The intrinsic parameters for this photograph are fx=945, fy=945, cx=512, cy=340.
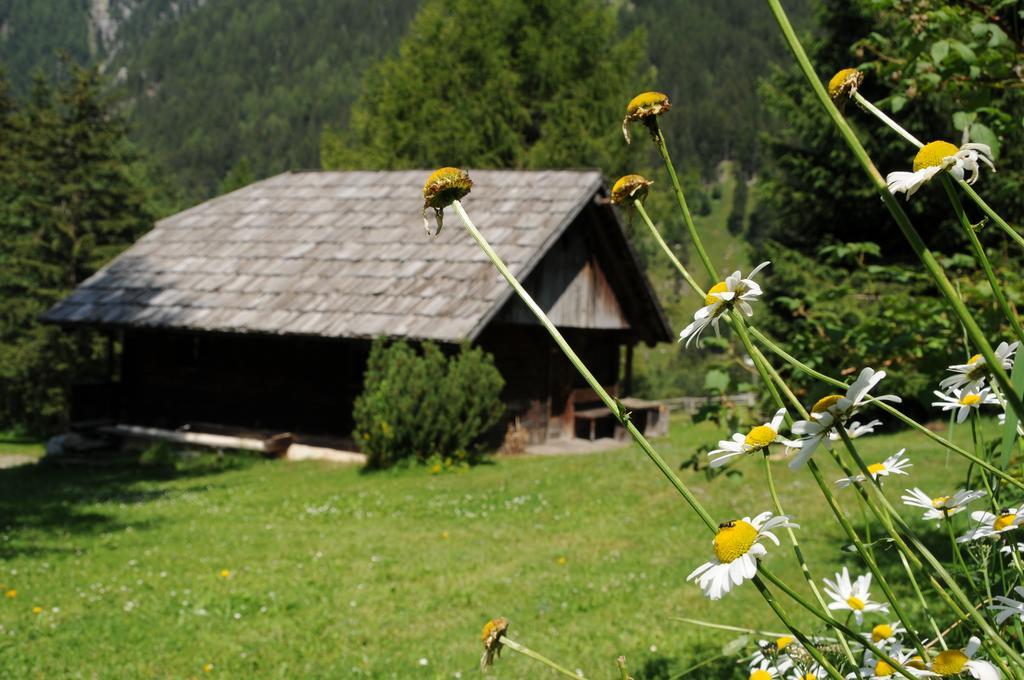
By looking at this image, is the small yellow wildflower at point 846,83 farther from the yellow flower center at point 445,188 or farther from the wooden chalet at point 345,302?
the wooden chalet at point 345,302

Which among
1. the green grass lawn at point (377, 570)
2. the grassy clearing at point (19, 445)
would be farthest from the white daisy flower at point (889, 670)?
the grassy clearing at point (19, 445)

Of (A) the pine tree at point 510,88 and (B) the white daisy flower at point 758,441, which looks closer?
(B) the white daisy flower at point 758,441

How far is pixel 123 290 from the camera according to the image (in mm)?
15703

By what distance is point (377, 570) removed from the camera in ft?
22.9

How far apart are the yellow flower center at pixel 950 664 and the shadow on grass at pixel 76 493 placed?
26.3 feet

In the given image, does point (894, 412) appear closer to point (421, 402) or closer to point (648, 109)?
point (648, 109)

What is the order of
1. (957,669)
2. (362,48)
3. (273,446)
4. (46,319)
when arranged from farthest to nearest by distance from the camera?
(362,48)
(46,319)
(273,446)
(957,669)

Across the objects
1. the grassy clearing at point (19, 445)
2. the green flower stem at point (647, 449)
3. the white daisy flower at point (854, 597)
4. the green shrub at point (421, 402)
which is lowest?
the grassy clearing at point (19, 445)

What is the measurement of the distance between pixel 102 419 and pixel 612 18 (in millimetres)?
22223

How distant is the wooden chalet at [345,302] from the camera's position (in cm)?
1333

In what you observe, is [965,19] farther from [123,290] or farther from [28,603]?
[123,290]

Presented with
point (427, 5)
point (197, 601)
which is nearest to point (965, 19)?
point (197, 601)

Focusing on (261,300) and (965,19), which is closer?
(965,19)

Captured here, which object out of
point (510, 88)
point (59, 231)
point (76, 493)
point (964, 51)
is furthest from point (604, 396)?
point (510, 88)
